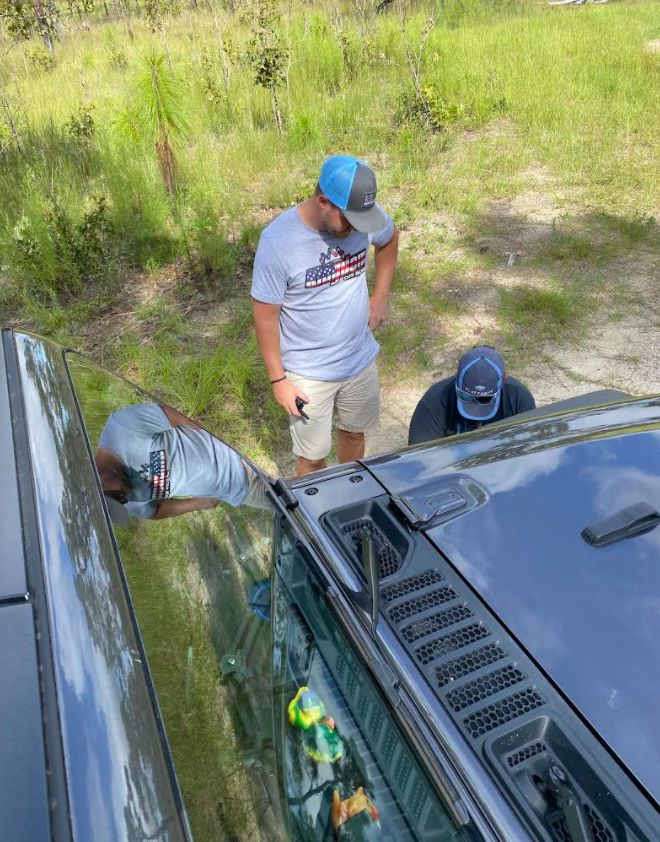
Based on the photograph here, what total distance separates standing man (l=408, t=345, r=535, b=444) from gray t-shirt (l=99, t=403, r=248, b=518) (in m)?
1.30

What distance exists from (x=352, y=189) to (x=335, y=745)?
191 cm

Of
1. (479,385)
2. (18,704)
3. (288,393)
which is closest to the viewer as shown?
Result: (18,704)

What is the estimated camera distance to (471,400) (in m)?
2.84

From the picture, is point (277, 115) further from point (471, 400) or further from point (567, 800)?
A: point (567, 800)

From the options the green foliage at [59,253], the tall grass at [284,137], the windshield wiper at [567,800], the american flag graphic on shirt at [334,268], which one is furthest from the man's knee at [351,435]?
the green foliage at [59,253]

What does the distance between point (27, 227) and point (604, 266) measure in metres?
4.65

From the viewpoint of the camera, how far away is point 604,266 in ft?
18.5

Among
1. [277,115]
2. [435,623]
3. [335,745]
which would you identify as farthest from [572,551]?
[277,115]

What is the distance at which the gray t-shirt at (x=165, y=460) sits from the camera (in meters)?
1.55

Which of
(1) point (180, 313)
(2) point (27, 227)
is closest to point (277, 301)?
(1) point (180, 313)

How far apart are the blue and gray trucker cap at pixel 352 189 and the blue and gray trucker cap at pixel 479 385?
68 centimetres

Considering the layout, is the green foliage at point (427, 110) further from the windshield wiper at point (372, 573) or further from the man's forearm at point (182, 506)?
the windshield wiper at point (372, 573)

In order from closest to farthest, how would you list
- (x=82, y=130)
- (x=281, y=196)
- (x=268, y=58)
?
(x=281, y=196), (x=82, y=130), (x=268, y=58)

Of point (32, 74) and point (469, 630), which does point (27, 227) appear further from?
point (32, 74)
